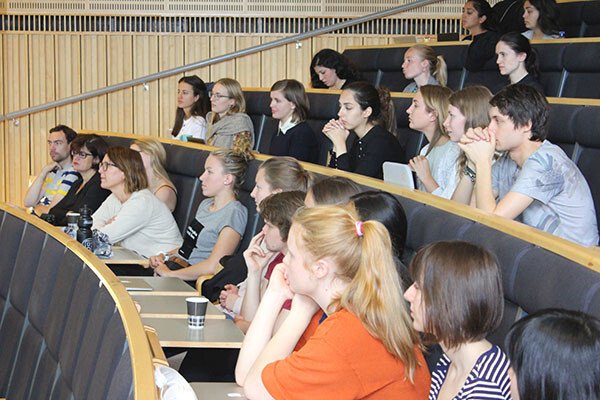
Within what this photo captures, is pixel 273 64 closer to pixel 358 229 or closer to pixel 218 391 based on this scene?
pixel 218 391

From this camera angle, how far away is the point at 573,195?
3184 mm

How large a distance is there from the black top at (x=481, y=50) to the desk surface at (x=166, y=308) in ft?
9.97

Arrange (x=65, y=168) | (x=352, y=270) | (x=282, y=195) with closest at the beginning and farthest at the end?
1. (x=352, y=270)
2. (x=282, y=195)
3. (x=65, y=168)

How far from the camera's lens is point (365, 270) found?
7.00 feet

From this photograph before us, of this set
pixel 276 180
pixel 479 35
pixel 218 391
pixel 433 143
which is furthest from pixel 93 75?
pixel 218 391

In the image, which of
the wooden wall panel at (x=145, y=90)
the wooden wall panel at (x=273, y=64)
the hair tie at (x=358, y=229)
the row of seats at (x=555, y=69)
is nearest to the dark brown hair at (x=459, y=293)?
the hair tie at (x=358, y=229)

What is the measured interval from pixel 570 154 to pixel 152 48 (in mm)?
5033

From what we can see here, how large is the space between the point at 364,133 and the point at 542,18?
180 centimetres

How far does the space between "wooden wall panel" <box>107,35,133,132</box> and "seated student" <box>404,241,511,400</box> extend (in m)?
6.63

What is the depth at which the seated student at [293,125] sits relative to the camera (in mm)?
5551

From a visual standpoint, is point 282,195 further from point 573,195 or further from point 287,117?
point 287,117

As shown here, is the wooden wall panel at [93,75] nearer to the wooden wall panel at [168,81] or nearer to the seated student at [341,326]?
the wooden wall panel at [168,81]

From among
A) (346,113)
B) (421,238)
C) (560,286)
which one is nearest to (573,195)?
(421,238)

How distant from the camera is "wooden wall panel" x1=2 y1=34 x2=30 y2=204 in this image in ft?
27.1
